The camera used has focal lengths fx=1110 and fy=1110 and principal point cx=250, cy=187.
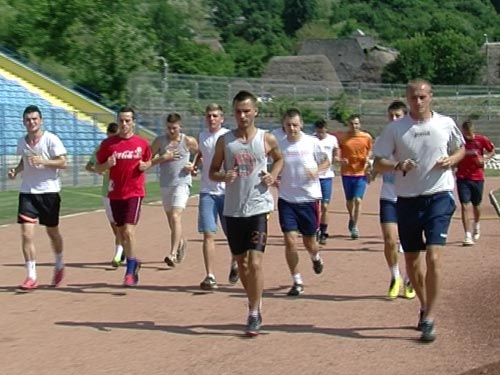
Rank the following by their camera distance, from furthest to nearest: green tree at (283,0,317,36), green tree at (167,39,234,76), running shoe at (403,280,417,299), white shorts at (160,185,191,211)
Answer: green tree at (283,0,317,36) → green tree at (167,39,234,76) → white shorts at (160,185,191,211) → running shoe at (403,280,417,299)

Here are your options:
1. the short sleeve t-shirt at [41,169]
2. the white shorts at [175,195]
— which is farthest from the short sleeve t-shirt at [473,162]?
the short sleeve t-shirt at [41,169]

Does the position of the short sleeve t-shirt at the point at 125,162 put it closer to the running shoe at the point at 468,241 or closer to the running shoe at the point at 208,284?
the running shoe at the point at 208,284

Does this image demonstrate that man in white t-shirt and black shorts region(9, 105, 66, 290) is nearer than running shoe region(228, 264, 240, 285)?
Yes

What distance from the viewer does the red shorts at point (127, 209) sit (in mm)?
11950

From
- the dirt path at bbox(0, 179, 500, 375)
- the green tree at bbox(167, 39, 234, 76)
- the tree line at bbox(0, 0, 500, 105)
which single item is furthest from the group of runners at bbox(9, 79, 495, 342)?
the green tree at bbox(167, 39, 234, 76)

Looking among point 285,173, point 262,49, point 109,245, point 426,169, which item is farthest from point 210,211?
point 262,49

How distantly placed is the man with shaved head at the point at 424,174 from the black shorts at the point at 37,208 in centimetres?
417

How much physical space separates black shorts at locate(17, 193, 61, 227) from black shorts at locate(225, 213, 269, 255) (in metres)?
3.06

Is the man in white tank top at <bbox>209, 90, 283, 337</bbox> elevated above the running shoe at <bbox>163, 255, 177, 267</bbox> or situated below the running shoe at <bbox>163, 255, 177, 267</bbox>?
above

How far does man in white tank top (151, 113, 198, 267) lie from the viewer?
13.1 metres

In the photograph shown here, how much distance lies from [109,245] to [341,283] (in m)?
5.13

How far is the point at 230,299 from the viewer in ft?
36.8

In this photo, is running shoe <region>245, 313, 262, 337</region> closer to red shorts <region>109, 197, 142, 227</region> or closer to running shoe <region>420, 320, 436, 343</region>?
running shoe <region>420, 320, 436, 343</region>

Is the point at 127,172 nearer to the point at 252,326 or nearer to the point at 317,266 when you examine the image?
the point at 317,266
